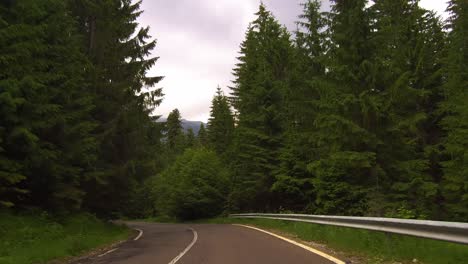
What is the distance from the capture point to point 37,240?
1401 cm

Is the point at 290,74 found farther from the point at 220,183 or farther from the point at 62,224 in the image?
the point at 62,224

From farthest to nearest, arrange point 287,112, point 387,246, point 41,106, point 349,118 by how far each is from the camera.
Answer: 1. point 287,112
2. point 349,118
3. point 41,106
4. point 387,246

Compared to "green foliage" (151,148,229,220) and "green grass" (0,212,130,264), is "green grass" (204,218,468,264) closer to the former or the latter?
"green grass" (0,212,130,264)

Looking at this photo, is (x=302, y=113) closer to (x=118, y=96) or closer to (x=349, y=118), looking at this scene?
(x=349, y=118)

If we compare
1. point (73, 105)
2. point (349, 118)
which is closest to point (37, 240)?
point (73, 105)

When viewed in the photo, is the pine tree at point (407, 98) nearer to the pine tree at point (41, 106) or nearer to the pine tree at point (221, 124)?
the pine tree at point (41, 106)

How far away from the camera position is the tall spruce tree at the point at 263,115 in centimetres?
3359

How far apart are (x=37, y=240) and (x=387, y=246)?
11.1 m

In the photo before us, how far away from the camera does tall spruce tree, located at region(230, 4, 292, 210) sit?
110 feet

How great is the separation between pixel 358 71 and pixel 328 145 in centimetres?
420

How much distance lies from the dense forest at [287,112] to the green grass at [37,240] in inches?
37.6

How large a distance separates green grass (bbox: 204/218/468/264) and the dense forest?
2.16 metres

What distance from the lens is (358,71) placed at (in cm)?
2148

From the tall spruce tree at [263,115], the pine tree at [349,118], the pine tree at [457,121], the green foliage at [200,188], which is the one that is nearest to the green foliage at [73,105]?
the tall spruce tree at [263,115]
